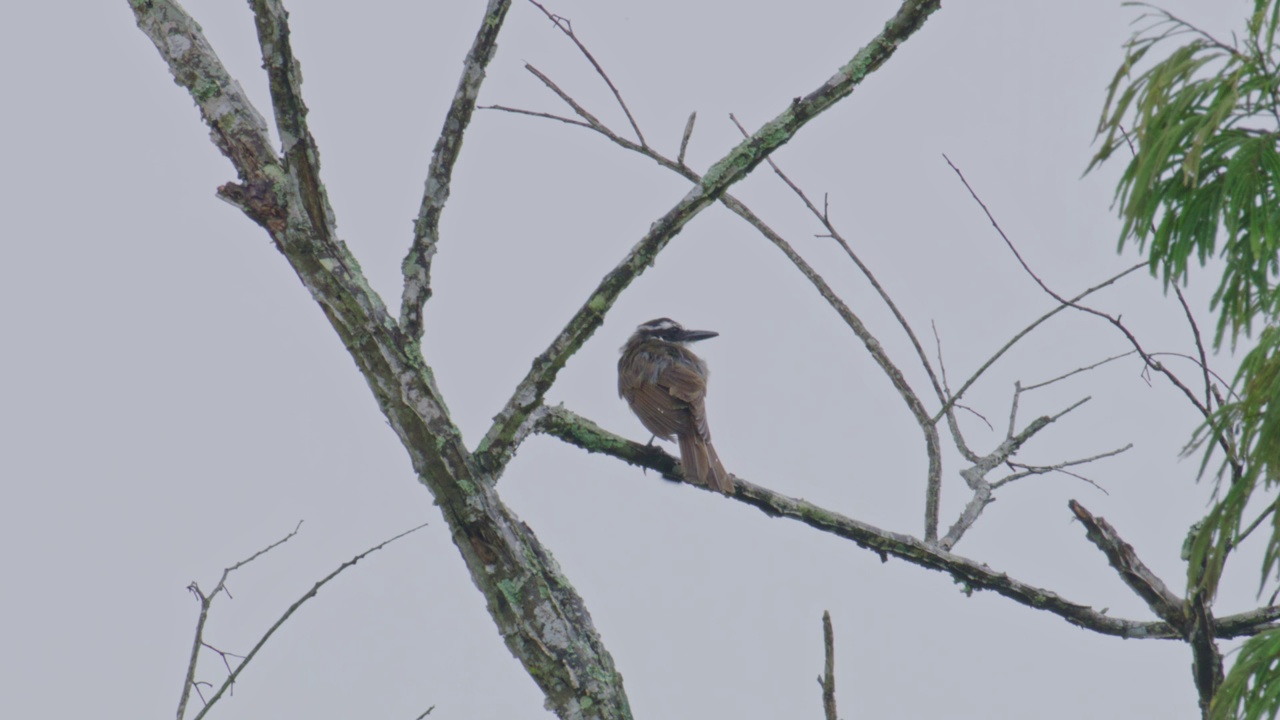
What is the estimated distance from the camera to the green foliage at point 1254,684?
9.00 feet

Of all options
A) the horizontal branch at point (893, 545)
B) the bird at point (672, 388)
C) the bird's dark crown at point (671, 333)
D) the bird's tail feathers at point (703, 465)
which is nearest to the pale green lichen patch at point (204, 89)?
the horizontal branch at point (893, 545)

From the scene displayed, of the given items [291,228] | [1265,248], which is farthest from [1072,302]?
[291,228]

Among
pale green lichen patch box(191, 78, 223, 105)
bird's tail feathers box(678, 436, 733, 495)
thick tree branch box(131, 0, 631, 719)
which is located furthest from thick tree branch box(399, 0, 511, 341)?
bird's tail feathers box(678, 436, 733, 495)

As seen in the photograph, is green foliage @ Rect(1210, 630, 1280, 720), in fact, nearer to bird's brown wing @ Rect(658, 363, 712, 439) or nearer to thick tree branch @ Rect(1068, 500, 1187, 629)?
thick tree branch @ Rect(1068, 500, 1187, 629)

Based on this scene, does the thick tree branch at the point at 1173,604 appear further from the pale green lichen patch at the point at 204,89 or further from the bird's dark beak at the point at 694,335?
the bird's dark beak at the point at 694,335

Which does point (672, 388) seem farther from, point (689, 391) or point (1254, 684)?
point (1254, 684)

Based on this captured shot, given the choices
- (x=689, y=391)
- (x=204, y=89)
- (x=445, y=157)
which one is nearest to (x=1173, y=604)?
(x=445, y=157)

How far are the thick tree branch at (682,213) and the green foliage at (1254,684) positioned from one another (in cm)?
172

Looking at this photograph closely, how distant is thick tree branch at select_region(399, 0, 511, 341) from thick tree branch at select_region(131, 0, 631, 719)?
0.12 m

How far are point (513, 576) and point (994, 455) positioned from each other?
200 cm

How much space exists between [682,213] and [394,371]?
880mm

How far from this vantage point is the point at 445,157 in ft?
10.9

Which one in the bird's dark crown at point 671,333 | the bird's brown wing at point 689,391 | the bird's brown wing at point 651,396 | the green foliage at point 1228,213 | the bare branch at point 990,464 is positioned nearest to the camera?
the green foliage at point 1228,213

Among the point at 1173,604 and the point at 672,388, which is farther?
the point at 672,388
